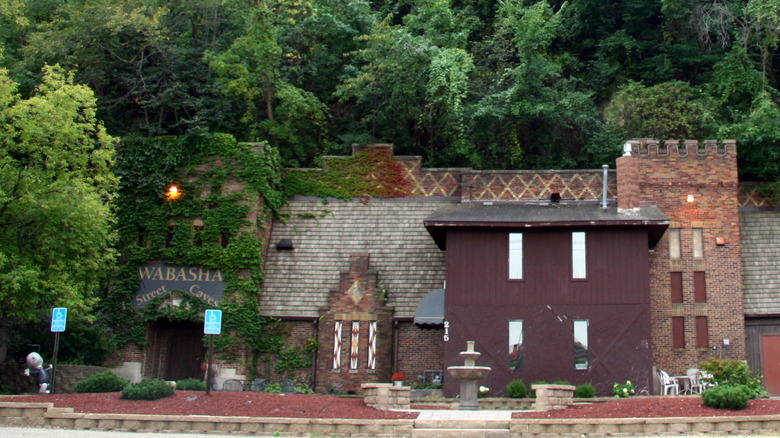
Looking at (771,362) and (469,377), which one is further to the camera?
(771,362)

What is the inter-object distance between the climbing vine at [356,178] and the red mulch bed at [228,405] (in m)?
11.6

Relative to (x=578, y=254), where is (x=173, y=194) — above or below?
above

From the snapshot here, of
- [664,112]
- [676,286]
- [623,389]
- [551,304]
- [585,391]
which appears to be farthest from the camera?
[664,112]

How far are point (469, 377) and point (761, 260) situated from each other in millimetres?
12317

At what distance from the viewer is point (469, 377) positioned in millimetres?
22953

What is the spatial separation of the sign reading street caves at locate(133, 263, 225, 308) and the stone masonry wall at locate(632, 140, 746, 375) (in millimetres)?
13794

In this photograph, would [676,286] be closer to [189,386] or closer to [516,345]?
[516,345]

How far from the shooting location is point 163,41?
3650 centimetres

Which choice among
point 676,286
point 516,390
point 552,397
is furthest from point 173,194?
point 676,286

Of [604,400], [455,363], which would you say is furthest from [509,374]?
[604,400]

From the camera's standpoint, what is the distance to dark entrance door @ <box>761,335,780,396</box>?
91.9 feet

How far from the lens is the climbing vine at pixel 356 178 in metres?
32.5

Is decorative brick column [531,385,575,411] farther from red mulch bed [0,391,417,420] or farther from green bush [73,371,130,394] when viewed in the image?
green bush [73,371,130,394]

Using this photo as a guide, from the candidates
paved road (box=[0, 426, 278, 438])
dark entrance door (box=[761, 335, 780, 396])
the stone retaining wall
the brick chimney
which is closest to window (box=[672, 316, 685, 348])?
dark entrance door (box=[761, 335, 780, 396])
